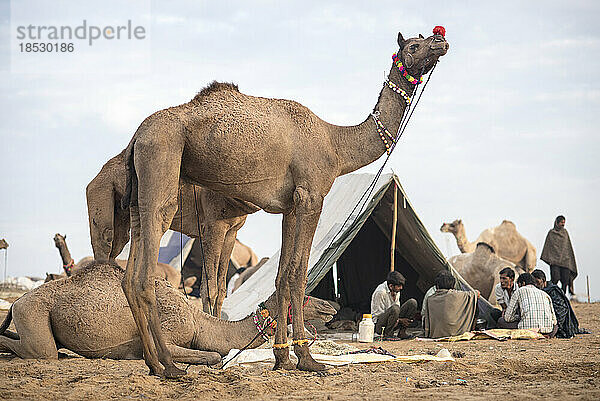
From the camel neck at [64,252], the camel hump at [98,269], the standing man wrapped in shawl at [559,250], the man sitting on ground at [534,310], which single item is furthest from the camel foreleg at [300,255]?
the camel neck at [64,252]

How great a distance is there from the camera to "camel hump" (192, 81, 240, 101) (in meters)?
5.70

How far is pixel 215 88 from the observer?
577 cm

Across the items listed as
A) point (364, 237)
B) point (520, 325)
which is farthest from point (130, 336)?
point (364, 237)

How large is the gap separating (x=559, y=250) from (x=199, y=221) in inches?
355

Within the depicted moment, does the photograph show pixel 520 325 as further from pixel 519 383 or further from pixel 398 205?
pixel 519 383

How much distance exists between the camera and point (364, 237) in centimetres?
1304

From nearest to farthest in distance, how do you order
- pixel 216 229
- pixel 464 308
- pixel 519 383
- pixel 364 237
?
pixel 519 383 < pixel 216 229 < pixel 464 308 < pixel 364 237

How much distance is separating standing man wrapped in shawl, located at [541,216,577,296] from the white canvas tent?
367 cm

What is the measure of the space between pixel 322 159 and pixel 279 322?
4.48ft

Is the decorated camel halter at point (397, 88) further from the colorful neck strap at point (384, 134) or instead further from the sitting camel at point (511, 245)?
the sitting camel at point (511, 245)

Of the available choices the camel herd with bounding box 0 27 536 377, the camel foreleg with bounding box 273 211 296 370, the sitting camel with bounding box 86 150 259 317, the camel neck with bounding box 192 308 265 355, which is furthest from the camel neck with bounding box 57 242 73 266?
the camel foreleg with bounding box 273 211 296 370

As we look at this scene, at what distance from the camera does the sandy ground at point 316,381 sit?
174 inches

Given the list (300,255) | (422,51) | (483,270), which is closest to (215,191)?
(300,255)

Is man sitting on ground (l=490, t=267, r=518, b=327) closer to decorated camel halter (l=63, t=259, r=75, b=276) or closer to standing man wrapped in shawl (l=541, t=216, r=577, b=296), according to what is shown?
standing man wrapped in shawl (l=541, t=216, r=577, b=296)
